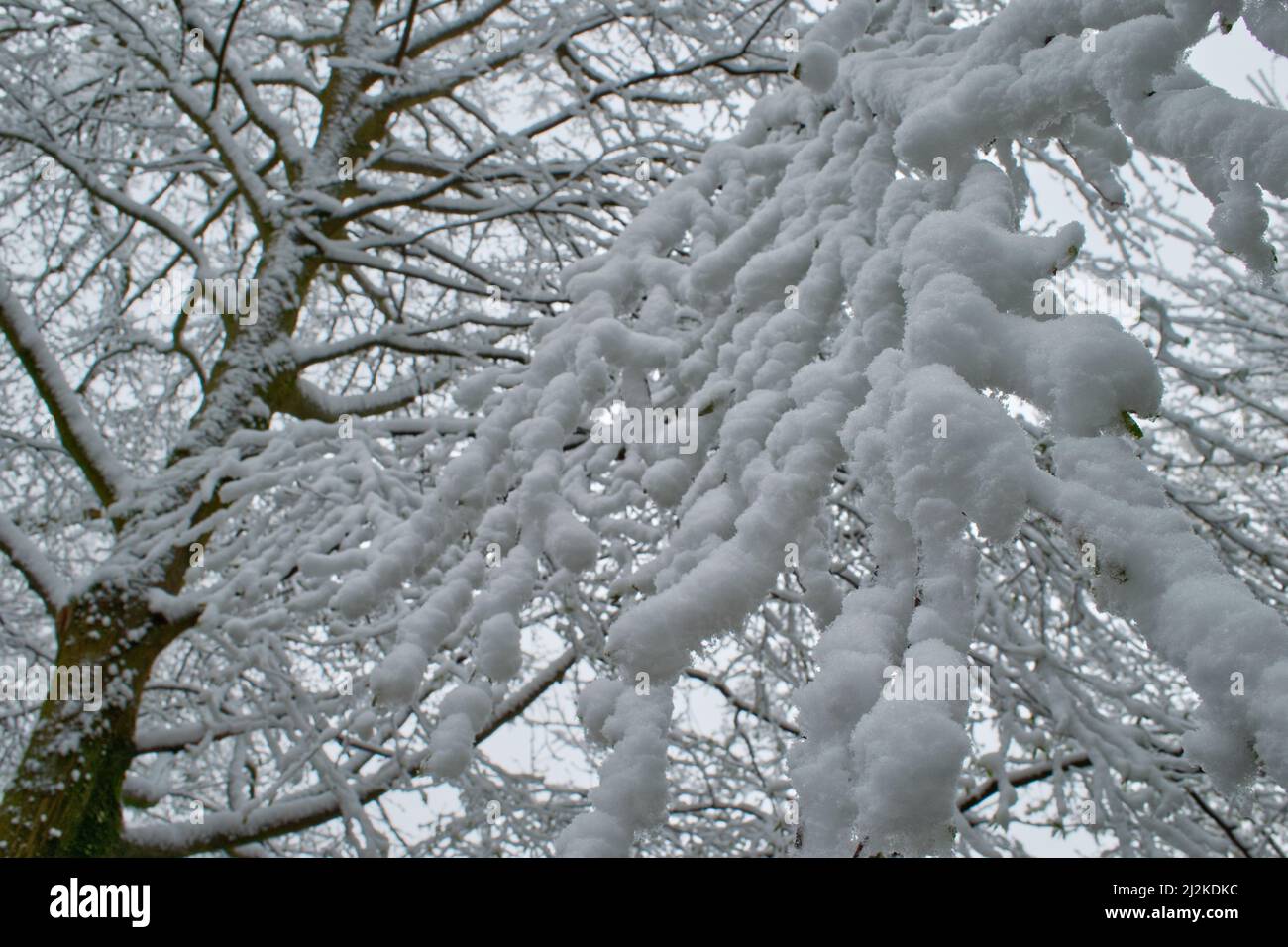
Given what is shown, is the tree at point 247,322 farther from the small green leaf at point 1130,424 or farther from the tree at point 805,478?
the small green leaf at point 1130,424

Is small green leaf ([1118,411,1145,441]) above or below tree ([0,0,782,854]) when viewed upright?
below

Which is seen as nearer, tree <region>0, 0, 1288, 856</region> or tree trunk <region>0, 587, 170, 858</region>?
tree <region>0, 0, 1288, 856</region>

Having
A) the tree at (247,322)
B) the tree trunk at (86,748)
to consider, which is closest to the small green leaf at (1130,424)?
the tree at (247,322)

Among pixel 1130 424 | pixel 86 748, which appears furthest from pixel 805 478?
pixel 86 748

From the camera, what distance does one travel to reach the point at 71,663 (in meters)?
3.39

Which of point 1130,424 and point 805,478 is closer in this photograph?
point 1130,424

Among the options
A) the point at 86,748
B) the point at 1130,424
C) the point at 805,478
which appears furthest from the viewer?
the point at 86,748

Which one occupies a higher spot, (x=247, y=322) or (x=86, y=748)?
(x=247, y=322)

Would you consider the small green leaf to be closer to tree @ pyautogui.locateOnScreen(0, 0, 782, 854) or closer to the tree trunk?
tree @ pyautogui.locateOnScreen(0, 0, 782, 854)

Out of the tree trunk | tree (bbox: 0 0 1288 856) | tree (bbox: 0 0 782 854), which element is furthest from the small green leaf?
the tree trunk

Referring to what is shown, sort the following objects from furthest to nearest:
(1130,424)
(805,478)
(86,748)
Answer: (86,748)
(805,478)
(1130,424)

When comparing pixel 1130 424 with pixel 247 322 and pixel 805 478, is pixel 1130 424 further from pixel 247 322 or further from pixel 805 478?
pixel 247 322
